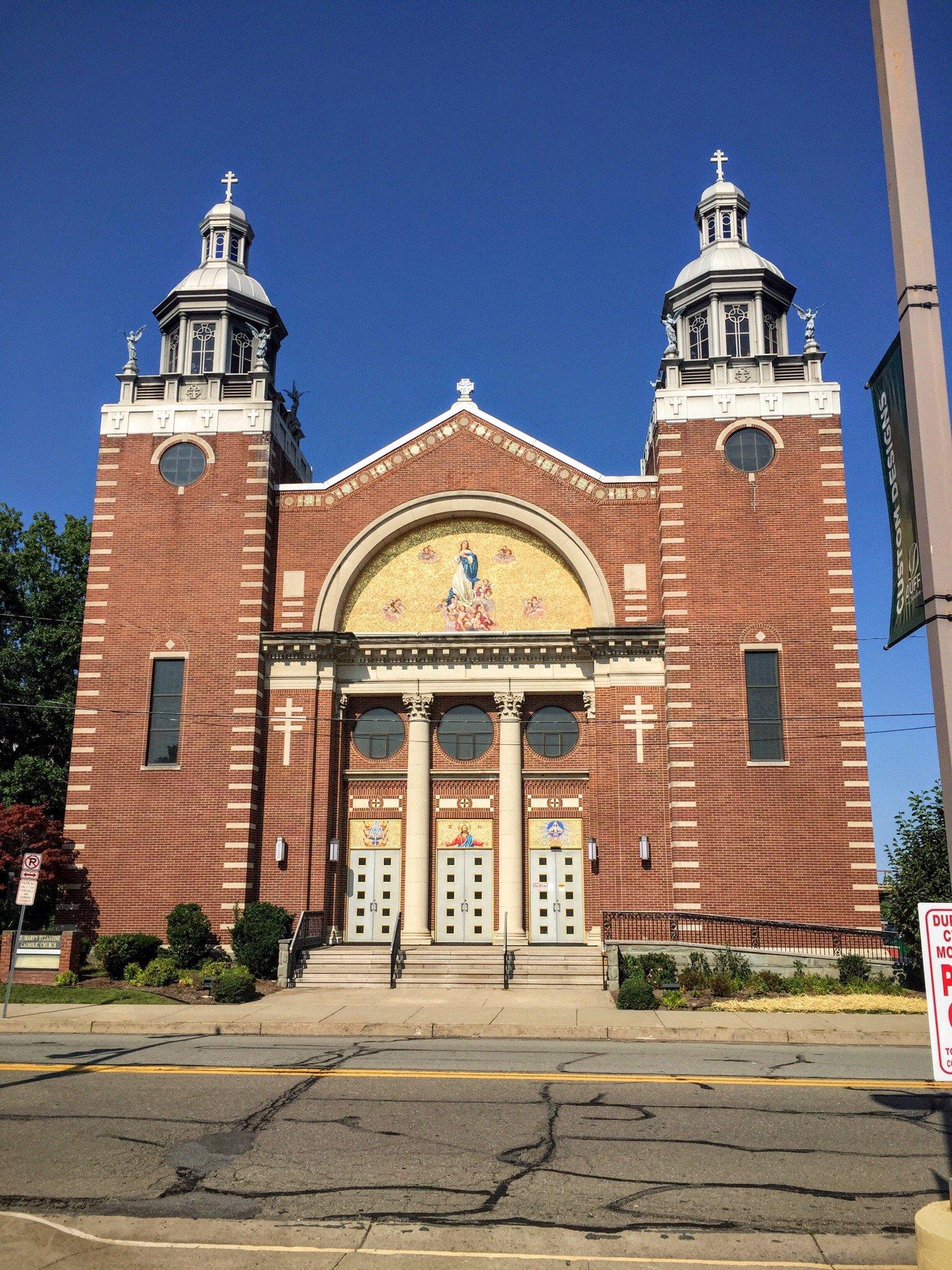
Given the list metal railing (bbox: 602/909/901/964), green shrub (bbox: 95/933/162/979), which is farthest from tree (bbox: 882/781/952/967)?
green shrub (bbox: 95/933/162/979)

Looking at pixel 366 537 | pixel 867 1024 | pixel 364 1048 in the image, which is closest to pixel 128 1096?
pixel 364 1048

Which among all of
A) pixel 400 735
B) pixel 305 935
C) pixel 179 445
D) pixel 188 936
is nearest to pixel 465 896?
pixel 305 935

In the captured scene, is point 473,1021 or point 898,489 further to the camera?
point 473,1021

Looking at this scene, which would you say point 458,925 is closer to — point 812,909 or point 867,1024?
point 812,909

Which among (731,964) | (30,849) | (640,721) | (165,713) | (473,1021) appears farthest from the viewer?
(165,713)

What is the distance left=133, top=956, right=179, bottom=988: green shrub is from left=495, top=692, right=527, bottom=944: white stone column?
8.41 meters

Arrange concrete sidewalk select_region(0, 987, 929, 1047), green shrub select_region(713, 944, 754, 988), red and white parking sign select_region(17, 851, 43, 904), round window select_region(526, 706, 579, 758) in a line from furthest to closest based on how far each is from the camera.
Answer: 1. round window select_region(526, 706, 579, 758)
2. green shrub select_region(713, 944, 754, 988)
3. red and white parking sign select_region(17, 851, 43, 904)
4. concrete sidewalk select_region(0, 987, 929, 1047)

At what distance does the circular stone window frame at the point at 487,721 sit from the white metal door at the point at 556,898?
3.09m

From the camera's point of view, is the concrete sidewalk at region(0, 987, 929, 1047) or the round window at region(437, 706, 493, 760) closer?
the concrete sidewalk at region(0, 987, 929, 1047)

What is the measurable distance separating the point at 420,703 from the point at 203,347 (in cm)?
1301

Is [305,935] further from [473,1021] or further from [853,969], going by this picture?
[853,969]

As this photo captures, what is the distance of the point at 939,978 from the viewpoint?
17.7 feet

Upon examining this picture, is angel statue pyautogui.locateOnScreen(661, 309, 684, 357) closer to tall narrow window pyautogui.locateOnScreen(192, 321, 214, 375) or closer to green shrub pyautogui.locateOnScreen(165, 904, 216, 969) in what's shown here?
tall narrow window pyautogui.locateOnScreen(192, 321, 214, 375)

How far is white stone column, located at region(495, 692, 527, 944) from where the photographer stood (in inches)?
1123
